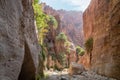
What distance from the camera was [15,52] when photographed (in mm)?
4574

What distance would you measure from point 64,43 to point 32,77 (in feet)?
108

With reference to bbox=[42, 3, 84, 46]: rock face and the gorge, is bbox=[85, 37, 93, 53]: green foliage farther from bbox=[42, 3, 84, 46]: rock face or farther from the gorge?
bbox=[42, 3, 84, 46]: rock face

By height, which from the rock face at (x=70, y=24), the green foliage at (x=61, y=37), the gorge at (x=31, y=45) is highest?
the rock face at (x=70, y=24)

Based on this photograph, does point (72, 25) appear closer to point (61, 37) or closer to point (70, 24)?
point (70, 24)

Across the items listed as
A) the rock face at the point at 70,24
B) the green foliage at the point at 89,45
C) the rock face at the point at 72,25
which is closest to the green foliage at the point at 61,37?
the rock face at the point at 70,24

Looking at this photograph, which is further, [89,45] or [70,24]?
[70,24]

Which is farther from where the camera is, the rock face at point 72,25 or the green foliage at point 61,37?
the rock face at point 72,25

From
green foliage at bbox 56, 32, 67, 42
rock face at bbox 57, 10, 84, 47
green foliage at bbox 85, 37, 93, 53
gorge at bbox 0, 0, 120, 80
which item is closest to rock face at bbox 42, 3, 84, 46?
rock face at bbox 57, 10, 84, 47

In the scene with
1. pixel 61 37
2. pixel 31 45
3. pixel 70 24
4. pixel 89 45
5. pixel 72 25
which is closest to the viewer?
pixel 31 45

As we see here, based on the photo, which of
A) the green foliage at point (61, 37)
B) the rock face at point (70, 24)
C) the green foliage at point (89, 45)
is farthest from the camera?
the rock face at point (70, 24)

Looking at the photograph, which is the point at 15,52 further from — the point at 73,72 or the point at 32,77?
the point at 73,72

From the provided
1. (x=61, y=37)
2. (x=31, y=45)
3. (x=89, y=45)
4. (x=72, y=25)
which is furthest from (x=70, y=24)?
(x=31, y=45)

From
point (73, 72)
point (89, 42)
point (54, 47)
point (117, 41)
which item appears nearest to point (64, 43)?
point (54, 47)

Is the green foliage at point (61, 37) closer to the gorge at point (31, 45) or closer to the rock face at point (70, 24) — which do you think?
the rock face at point (70, 24)
